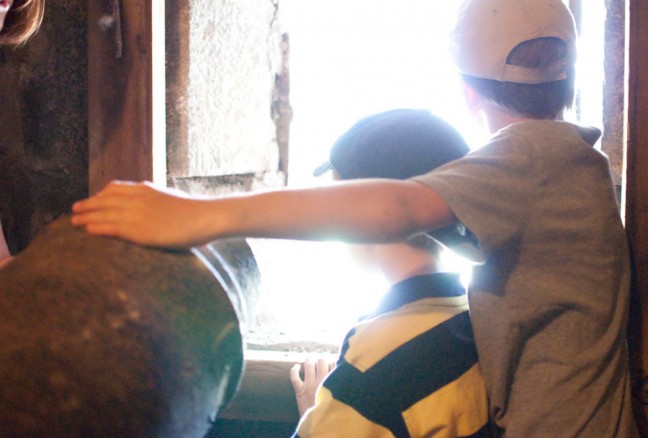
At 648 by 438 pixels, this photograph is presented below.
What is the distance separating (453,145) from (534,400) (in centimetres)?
49

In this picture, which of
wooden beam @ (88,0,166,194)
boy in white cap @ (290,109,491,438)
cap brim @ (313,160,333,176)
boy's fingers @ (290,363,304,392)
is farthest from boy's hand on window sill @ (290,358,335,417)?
wooden beam @ (88,0,166,194)

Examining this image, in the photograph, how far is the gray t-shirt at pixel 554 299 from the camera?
1.21m

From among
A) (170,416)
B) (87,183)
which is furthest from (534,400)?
(87,183)

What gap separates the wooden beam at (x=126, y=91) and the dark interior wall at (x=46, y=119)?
0.11m

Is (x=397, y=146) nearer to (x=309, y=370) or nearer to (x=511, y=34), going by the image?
(x=511, y=34)

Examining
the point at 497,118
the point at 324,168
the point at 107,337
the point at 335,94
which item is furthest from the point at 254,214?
the point at 335,94

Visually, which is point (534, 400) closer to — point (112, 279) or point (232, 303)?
point (232, 303)

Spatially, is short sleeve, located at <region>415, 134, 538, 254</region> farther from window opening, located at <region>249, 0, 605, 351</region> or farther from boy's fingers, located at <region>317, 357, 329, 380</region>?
window opening, located at <region>249, 0, 605, 351</region>

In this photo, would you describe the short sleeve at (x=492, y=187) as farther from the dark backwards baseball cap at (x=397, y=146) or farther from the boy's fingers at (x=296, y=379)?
the boy's fingers at (x=296, y=379)

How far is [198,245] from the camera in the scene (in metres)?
0.96

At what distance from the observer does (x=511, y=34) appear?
1340mm

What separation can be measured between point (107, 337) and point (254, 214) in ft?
0.80

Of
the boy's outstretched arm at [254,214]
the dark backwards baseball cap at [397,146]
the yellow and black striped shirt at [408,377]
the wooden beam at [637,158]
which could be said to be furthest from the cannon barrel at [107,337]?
the wooden beam at [637,158]

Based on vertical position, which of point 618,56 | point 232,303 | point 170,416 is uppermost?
point 618,56
